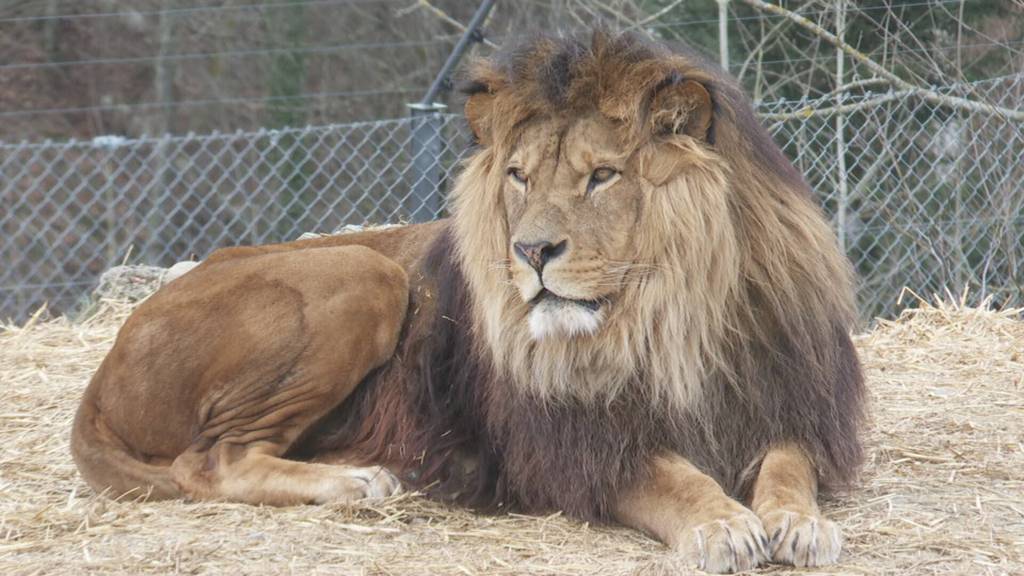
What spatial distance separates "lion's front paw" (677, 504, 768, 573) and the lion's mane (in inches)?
15.0

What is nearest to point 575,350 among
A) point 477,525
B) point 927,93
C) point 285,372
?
point 477,525

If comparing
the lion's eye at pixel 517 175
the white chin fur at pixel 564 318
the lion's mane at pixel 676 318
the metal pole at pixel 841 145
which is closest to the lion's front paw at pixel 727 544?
the lion's mane at pixel 676 318

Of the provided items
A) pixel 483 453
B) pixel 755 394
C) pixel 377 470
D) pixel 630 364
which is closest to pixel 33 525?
pixel 377 470

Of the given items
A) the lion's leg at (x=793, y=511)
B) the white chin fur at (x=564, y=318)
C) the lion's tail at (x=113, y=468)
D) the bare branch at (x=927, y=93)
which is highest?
the bare branch at (x=927, y=93)

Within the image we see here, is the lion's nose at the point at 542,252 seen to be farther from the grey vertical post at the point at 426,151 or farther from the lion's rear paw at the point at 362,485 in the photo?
the grey vertical post at the point at 426,151

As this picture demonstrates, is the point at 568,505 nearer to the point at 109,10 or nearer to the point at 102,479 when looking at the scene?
the point at 102,479

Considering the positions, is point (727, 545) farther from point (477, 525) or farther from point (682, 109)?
point (682, 109)

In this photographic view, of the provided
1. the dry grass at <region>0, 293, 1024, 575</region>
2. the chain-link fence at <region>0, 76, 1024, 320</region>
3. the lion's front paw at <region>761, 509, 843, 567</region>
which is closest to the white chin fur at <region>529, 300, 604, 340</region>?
the dry grass at <region>0, 293, 1024, 575</region>

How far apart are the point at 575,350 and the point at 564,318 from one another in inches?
5.3

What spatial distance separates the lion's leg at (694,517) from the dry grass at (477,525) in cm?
7

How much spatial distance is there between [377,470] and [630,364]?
94cm

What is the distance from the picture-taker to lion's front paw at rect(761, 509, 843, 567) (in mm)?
3291

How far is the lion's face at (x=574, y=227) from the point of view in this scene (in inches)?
138

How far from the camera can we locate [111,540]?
145 inches
